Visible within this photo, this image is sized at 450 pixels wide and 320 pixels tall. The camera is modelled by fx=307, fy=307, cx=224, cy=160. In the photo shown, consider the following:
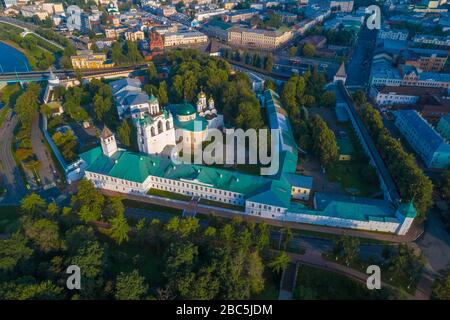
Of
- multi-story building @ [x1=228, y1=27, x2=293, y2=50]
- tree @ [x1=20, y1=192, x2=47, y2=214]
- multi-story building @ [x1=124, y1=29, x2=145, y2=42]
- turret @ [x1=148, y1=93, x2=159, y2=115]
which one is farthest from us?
multi-story building @ [x1=124, y1=29, x2=145, y2=42]

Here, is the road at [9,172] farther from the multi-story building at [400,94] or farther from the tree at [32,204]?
the multi-story building at [400,94]

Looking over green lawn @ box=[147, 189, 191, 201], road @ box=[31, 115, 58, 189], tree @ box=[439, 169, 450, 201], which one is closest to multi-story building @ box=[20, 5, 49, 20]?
road @ box=[31, 115, 58, 189]

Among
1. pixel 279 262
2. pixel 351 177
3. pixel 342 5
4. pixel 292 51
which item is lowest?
pixel 351 177

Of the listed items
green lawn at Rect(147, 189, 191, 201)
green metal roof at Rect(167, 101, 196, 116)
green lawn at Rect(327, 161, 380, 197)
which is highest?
green metal roof at Rect(167, 101, 196, 116)

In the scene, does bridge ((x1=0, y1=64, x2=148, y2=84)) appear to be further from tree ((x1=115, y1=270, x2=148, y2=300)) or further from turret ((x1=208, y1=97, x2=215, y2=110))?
tree ((x1=115, y1=270, x2=148, y2=300))

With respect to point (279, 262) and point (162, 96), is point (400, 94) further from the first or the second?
point (279, 262)

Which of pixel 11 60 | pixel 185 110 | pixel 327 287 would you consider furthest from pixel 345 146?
pixel 11 60
